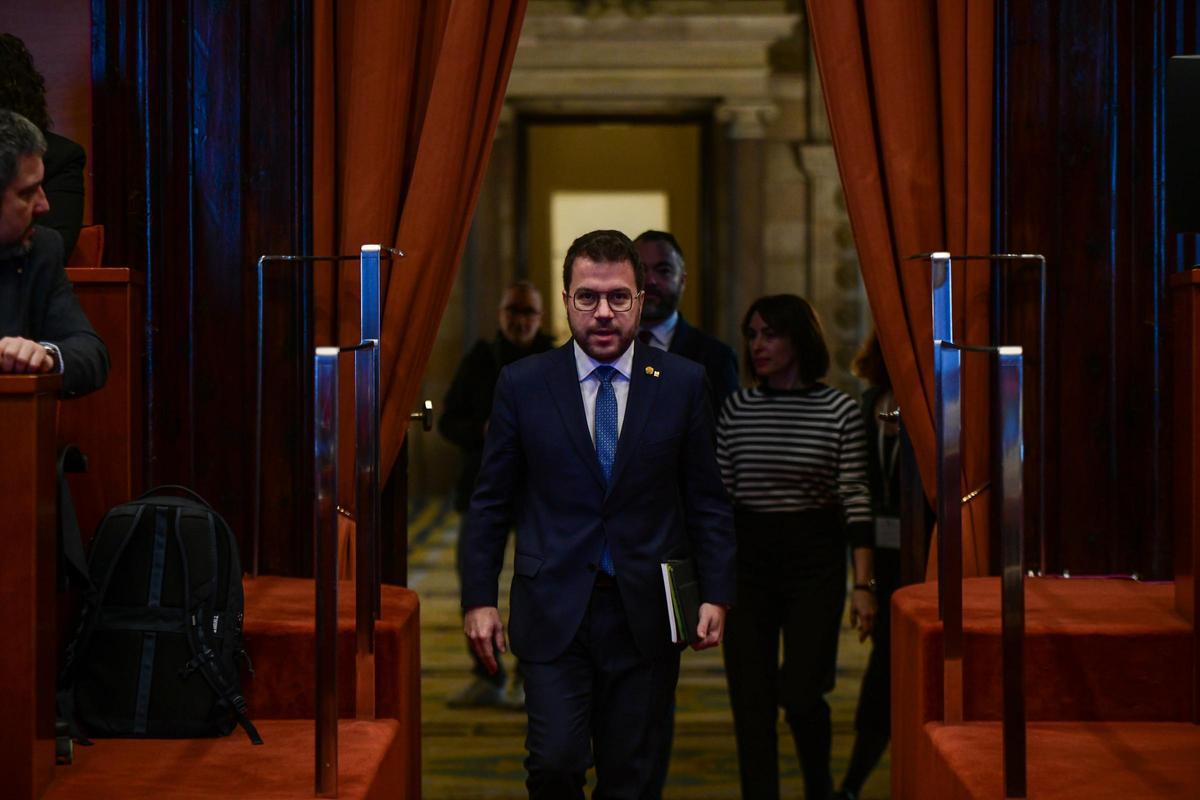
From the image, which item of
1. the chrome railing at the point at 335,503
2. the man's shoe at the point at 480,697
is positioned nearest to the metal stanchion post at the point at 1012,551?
the chrome railing at the point at 335,503

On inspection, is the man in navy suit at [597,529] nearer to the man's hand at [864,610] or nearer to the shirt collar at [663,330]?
the man's hand at [864,610]

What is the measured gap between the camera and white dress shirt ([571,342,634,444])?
316cm

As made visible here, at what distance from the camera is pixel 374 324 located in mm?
3430

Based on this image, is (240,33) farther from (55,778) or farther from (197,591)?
(55,778)

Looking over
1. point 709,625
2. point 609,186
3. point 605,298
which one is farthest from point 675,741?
point 609,186

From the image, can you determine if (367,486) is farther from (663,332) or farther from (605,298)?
(663,332)

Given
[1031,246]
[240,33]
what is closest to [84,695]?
[240,33]

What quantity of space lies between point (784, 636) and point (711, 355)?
0.88 metres

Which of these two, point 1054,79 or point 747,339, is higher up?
point 1054,79

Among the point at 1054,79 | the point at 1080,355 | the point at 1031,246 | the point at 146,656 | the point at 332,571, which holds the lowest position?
the point at 146,656

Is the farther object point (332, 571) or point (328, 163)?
point (328, 163)

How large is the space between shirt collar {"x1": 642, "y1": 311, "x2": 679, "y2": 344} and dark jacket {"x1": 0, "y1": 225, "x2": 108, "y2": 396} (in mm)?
1827

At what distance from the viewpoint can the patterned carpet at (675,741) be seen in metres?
4.87

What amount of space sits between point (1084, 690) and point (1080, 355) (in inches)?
43.3
